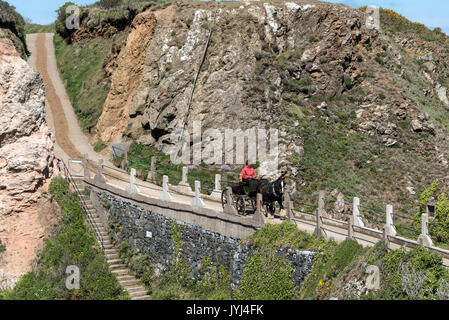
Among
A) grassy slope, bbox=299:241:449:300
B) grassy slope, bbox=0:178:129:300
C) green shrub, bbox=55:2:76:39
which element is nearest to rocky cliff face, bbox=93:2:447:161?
grassy slope, bbox=0:178:129:300

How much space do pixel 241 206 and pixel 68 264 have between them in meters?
7.77

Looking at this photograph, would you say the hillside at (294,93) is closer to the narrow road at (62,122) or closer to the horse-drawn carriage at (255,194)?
the narrow road at (62,122)

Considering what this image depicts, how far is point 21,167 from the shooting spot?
2562cm

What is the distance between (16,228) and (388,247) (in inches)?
659

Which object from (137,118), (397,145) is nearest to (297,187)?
(397,145)

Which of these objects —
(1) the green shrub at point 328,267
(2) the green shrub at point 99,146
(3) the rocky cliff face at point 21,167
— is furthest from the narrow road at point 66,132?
(3) the rocky cliff face at point 21,167

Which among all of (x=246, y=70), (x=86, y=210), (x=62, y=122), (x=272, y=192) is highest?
(x=246, y=70)

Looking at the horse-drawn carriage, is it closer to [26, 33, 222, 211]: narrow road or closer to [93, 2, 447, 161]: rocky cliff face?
[26, 33, 222, 211]: narrow road

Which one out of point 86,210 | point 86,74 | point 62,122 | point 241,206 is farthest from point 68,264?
point 86,74

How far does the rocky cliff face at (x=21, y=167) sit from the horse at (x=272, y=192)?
1079 cm

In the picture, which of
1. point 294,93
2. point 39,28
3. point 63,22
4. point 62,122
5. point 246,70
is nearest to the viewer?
point 246,70

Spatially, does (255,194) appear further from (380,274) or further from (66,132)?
(66,132)

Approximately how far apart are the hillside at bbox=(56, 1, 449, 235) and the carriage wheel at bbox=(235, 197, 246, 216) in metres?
11.8
